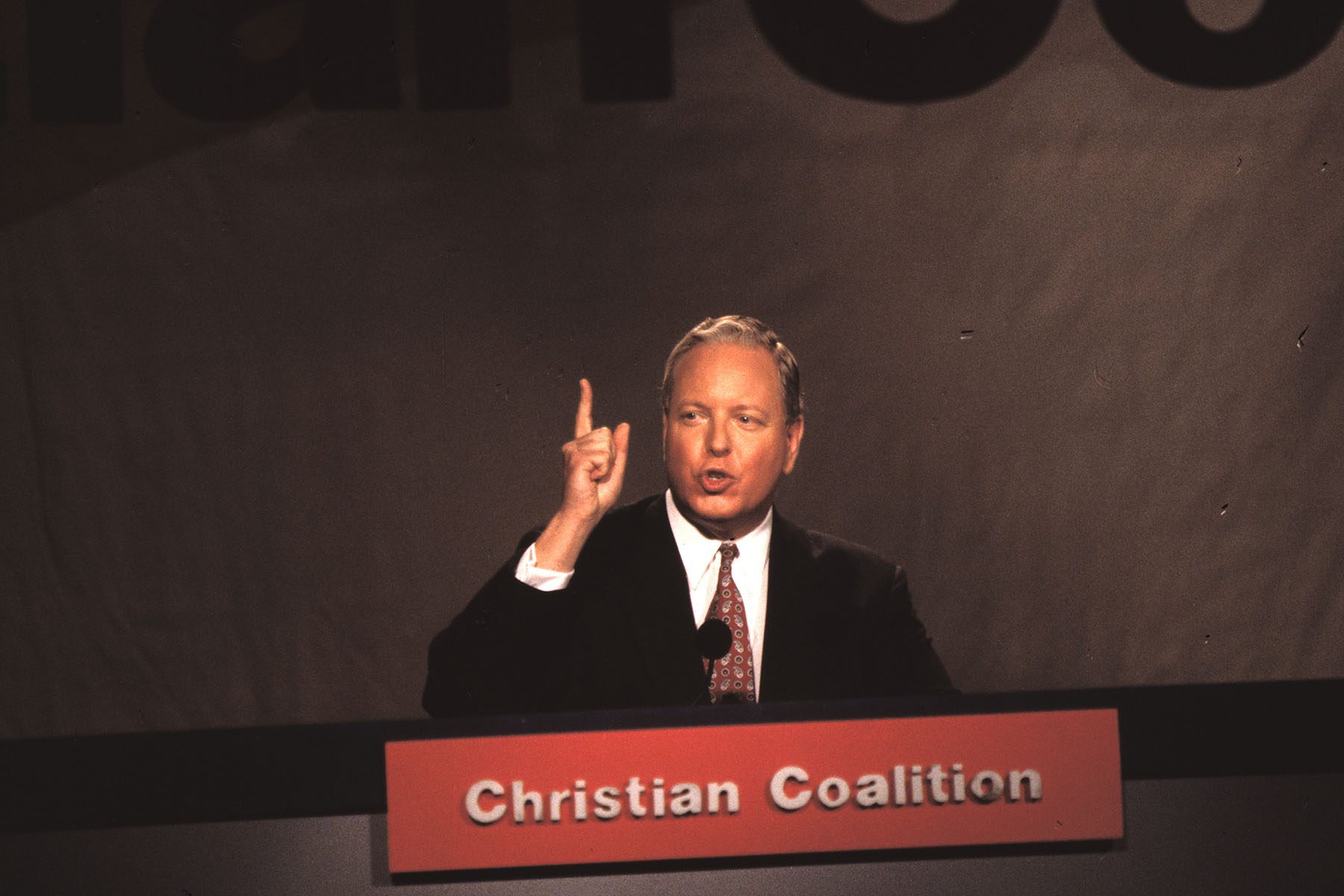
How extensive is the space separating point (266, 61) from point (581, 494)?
1137 mm

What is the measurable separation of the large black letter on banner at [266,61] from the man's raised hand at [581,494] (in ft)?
2.67

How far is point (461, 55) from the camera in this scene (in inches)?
113

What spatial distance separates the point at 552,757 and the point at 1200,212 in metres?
1.75

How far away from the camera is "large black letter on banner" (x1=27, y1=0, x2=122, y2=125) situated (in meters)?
2.84

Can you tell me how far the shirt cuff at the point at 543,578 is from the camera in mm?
2678

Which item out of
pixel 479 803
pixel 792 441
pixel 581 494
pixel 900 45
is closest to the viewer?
pixel 479 803

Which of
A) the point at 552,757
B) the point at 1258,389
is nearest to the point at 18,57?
the point at 552,757

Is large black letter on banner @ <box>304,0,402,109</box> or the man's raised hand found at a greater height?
large black letter on banner @ <box>304,0,402,109</box>

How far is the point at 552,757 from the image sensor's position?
8.38 ft

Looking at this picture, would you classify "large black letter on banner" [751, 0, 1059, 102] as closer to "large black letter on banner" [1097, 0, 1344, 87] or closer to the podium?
"large black letter on banner" [1097, 0, 1344, 87]

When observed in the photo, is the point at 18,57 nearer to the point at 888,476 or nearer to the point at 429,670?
the point at 429,670

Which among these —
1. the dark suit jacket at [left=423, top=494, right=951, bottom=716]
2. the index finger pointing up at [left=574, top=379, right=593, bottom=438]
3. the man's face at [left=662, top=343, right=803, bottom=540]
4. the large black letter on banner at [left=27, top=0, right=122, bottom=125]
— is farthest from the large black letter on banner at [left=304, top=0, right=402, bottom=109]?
the dark suit jacket at [left=423, top=494, right=951, bottom=716]

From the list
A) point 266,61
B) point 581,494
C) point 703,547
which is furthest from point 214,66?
point 703,547

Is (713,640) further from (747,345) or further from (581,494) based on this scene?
(747,345)
